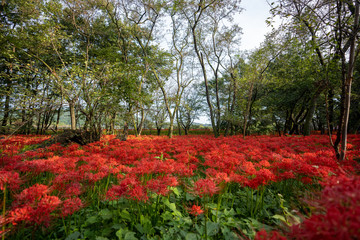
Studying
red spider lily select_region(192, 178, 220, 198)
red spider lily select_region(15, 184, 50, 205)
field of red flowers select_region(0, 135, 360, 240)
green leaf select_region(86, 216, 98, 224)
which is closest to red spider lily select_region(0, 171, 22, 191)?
field of red flowers select_region(0, 135, 360, 240)

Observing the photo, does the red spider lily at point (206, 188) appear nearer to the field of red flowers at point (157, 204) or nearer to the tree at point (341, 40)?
the field of red flowers at point (157, 204)

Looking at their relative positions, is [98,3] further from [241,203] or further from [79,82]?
[241,203]

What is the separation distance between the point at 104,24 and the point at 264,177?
18306 millimetres

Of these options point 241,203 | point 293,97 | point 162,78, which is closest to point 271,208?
point 241,203

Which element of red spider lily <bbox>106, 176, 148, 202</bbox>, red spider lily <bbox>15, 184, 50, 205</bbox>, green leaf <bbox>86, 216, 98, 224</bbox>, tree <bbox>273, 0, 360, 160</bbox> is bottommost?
green leaf <bbox>86, 216, 98, 224</bbox>

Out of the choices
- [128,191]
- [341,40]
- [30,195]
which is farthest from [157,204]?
[341,40]

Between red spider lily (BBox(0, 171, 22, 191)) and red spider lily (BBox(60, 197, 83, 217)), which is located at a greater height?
red spider lily (BBox(0, 171, 22, 191))

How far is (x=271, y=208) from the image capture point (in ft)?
8.88

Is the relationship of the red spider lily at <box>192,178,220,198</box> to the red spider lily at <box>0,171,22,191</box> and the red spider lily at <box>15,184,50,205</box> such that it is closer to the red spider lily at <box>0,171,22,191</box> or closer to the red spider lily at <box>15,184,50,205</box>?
the red spider lily at <box>15,184,50,205</box>

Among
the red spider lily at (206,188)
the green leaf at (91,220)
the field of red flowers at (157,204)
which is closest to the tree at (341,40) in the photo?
the field of red flowers at (157,204)

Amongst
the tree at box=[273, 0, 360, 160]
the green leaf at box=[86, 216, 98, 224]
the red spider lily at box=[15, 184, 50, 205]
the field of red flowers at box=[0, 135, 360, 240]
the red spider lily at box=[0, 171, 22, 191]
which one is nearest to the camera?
the field of red flowers at box=[0, 135, 360, 240]

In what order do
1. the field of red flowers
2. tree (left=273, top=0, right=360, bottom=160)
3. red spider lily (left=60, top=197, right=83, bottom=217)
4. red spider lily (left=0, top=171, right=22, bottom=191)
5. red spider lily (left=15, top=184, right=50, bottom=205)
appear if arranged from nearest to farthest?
1. the field of red flowers
2. red spider lily (left=15, top=184, right=50, bottom=205)
3. red spider lily (left=60, top=197, right=83, bottom=217)
4. red spider lily (left=0, top=171, right=22, bottom=191)
5. tree (left=273, top=0, right=360, bottom=160)

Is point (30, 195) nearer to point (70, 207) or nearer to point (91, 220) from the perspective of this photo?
point (70, 207)

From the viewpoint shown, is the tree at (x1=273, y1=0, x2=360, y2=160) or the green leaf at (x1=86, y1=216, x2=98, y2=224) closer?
the green leaf at (x1=86, y1=216, x2=98, y2=224)
